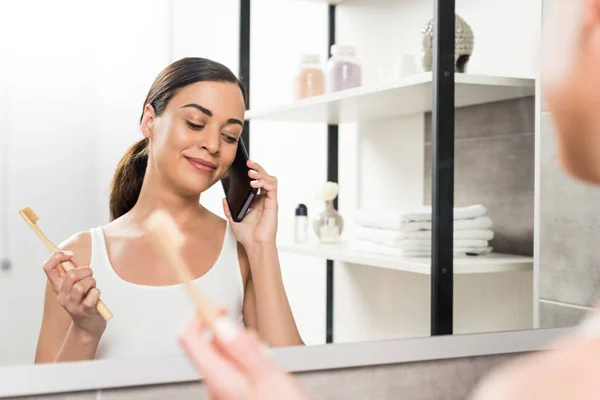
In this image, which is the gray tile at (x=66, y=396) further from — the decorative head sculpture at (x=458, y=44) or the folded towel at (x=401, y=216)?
the decorative head sculpture at (x=458, y=44)

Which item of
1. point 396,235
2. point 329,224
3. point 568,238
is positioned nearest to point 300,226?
point 329,224

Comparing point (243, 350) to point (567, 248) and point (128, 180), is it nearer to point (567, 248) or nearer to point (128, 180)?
point (128, 180)

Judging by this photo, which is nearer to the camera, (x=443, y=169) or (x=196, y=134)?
(x=196, y=134)

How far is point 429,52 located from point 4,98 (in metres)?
0.62

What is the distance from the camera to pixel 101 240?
0.89 metres

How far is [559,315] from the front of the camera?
1.23 m

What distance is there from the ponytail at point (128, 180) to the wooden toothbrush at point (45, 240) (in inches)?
3.0

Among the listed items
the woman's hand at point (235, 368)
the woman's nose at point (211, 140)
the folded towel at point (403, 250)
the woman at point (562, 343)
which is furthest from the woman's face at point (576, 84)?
the folded towel at point (403, 250)

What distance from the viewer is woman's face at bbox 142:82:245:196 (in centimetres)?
91

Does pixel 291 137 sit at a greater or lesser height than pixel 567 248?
greater

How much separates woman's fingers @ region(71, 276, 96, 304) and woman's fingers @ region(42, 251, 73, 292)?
20 millimetres

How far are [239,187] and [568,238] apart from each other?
2.00 feet

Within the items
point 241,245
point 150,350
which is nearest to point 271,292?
point 241,245

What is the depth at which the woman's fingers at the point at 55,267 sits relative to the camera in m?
0.86
